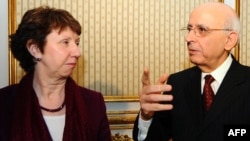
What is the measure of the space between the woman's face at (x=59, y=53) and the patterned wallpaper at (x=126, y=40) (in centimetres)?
72

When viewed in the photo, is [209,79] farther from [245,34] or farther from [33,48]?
[245,34]

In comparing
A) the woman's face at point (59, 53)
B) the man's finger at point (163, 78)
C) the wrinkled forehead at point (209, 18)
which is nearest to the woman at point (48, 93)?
the woman's face at point (59, 53)

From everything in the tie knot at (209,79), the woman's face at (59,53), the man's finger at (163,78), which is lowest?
the tie knot at (209,79)

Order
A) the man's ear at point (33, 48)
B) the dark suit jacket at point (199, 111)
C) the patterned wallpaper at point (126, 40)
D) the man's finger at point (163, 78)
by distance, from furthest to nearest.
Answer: the patterned wallpaper at point (126, 40), the man's ear at point (33, 48), the dark suit jacket at point (199, 111), the man's finger at point (163, 78)

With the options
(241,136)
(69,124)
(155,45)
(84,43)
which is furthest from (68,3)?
(241,136)

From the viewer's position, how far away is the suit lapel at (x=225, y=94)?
1.60 metres

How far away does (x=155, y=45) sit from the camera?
2473 mm

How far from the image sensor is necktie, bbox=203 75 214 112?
1670 mm

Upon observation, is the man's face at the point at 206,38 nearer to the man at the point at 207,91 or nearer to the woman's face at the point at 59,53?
the man at the point at 207,91

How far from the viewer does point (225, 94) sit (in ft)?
5.35

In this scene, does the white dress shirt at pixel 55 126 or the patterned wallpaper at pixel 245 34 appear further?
the patterned wallpaper at pixel 245 34

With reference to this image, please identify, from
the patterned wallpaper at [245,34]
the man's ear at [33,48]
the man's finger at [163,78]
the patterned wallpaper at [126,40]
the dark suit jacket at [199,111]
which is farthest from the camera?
the patterned wallpaper at [245,34]

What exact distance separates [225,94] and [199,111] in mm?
136

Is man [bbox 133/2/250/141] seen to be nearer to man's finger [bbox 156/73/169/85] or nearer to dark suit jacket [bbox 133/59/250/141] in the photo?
dark suit jacket [bbox 133/59/250/141]
